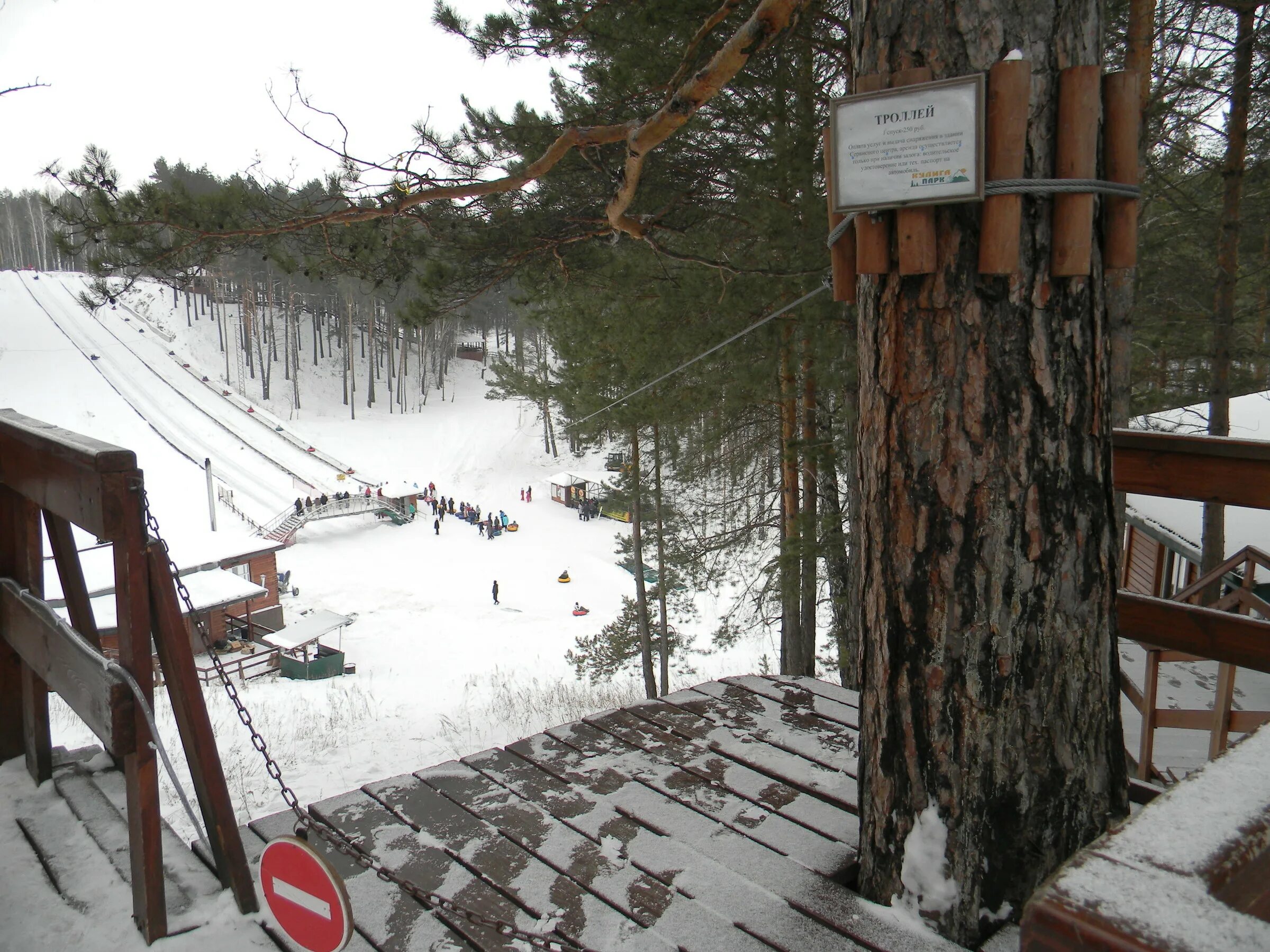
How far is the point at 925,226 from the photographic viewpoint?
183 centimetres

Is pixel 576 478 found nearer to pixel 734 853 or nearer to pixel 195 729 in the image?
pixel 734 853

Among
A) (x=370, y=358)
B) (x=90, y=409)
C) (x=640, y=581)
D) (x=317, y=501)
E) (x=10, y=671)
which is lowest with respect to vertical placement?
(x=317, y=501)

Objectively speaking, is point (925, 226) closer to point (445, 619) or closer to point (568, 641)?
point (568, 641)

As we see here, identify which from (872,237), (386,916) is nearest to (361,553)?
(386,916)

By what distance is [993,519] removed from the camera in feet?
6.15

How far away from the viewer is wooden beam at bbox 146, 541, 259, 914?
2.17 meters

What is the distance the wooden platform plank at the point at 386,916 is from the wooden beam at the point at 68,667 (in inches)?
20.9

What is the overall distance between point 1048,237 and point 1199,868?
1.63m

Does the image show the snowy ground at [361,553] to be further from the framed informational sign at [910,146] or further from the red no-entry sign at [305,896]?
the framed informational sign at [910,146]

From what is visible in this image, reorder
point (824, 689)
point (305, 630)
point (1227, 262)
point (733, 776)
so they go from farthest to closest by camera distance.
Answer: point (305, 630)
point (1227, 262)
point (824, 689)
point (733, 776)

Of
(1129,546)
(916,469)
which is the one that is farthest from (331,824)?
(1129,546)

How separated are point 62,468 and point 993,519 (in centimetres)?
248

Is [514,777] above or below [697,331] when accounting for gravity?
below

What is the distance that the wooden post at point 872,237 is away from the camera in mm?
1914
